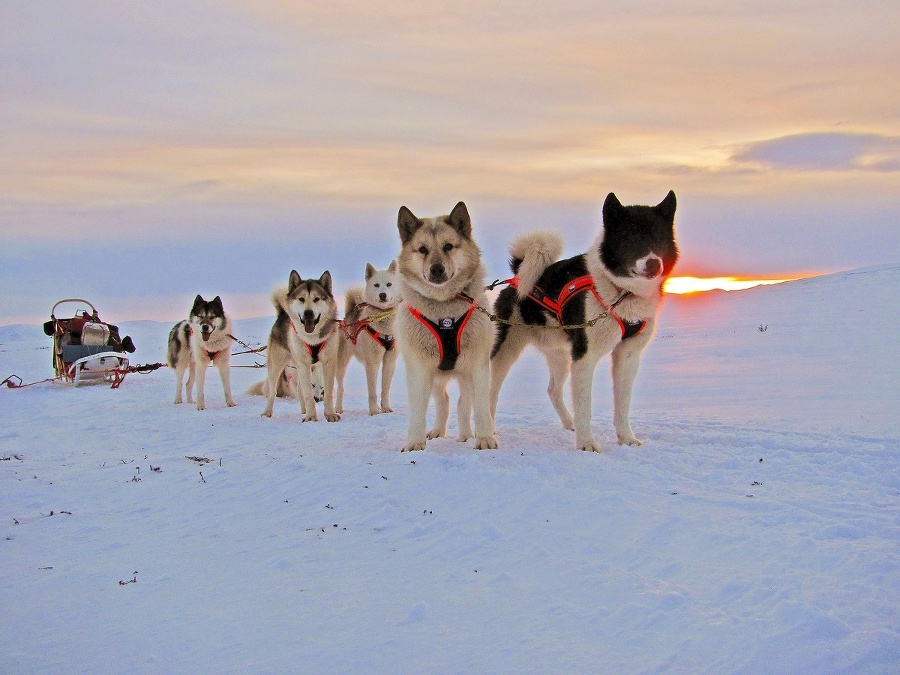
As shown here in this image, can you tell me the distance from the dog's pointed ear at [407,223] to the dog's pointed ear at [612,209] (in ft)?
5.10

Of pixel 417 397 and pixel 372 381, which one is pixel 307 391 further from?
pixel 417 397

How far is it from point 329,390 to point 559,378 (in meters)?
3.09

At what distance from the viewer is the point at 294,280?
9.22m

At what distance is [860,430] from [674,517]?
9.83 feet

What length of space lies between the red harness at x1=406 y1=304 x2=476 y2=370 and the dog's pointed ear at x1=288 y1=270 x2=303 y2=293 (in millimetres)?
3780

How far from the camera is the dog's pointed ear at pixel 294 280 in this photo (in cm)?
919

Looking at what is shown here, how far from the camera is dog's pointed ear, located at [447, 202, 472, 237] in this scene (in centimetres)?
606

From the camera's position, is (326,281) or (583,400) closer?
(583,400)

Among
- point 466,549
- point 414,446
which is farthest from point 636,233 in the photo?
point 466,549

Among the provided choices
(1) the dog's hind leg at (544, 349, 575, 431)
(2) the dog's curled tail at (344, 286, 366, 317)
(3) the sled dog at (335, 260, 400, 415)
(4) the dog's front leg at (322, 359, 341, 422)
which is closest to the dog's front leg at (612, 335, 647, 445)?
(1) the dog's hind leg at (544, 349, 575, 431)

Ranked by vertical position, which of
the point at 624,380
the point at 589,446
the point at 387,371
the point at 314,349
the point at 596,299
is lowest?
the point at 589,446

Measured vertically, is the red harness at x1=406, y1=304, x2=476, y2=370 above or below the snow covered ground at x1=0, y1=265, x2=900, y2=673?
above

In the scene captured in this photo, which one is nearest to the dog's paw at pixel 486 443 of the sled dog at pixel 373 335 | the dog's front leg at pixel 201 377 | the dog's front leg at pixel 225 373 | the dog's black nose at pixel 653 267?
the dog's black nose at pixel 653 267

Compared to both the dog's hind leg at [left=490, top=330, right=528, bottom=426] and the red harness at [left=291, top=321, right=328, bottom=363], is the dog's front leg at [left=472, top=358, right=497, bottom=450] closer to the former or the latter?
the dog's hind leg at [left=490, top=330, right=528, bottom=426]
